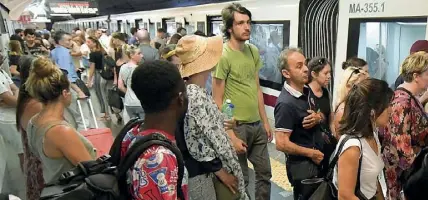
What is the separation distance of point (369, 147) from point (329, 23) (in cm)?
300

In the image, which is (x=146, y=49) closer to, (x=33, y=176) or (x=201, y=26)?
(x=201, y=26)

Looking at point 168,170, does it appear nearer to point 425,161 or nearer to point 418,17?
point 425,161

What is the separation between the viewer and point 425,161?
1.34 meters

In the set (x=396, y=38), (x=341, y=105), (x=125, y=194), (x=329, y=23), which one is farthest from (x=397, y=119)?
(x=329, y=23)

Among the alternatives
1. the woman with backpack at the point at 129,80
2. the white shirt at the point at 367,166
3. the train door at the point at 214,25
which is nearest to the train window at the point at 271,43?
the train door at the point at 214,25

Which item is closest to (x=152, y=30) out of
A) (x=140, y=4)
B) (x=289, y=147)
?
(x=289, y=147)

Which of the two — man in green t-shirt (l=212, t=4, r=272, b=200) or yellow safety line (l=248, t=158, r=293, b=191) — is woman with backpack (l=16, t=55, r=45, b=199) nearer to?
man in green t-shirt (l=212, t=4, r=272, b=200)

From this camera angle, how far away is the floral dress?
7.10ft

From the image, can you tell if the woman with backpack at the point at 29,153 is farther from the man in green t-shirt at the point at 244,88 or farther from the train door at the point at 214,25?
the train door at the point at 214,25

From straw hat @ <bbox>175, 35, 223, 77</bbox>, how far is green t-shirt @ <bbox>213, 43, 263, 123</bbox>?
2.42 feet

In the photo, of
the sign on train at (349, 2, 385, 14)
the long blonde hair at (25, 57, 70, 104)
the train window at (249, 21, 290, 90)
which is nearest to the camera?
the long blonde hair at (25, 57, 70, 104)

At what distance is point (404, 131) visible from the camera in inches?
85.2

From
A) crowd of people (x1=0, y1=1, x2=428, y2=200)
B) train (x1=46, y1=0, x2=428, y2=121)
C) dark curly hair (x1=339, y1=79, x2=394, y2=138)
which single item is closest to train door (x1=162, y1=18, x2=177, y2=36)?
train (x1=46, y1=0, x2=428, y2=121)

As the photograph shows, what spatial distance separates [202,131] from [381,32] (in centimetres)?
245
